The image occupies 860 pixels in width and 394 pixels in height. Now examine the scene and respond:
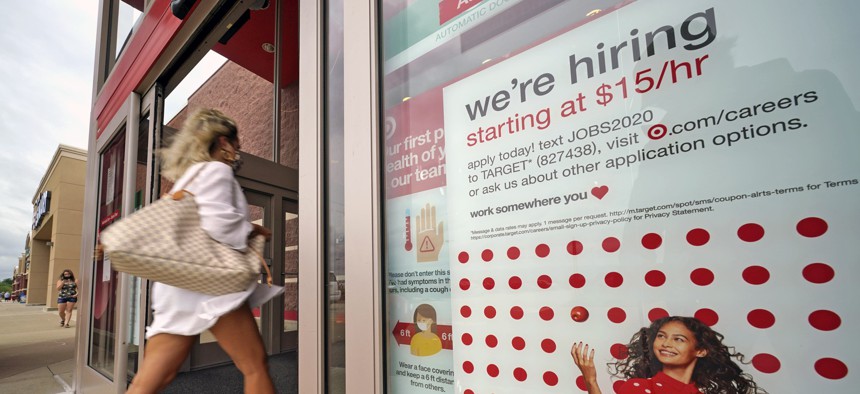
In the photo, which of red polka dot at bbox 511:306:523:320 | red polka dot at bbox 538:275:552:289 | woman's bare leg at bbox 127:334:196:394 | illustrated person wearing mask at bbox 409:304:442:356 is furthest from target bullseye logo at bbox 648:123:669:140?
woman's bare leg at bbox 127:334:196:394

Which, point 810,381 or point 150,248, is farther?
point 150,248

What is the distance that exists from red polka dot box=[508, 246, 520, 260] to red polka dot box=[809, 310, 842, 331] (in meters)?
0.53

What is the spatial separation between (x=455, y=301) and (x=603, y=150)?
539 millimetres

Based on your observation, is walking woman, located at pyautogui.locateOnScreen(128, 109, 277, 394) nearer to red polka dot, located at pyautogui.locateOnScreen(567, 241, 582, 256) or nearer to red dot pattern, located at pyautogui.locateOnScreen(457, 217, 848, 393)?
red dot pattern, located at pyautogui.locateOnScreen(457, 217, 848, 393)

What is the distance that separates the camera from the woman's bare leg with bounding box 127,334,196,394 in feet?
4.24

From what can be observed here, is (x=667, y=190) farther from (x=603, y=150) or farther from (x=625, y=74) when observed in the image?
(x=625, y=74)

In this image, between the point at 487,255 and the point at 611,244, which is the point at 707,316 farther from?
the point at 487,255

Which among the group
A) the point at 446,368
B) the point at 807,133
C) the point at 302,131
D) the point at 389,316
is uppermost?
the point at 302,131

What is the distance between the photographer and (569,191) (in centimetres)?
94

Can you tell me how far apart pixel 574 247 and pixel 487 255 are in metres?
0.23

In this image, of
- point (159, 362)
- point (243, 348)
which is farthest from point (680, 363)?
point (159, 362)

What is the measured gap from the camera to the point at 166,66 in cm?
300

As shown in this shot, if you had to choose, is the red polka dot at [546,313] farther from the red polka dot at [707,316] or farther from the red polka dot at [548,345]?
the red polka dot at [707,316]

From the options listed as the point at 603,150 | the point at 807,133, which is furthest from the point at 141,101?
the point at 807,133
